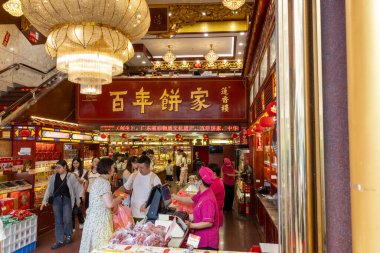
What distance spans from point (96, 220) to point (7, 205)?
10.3 ft

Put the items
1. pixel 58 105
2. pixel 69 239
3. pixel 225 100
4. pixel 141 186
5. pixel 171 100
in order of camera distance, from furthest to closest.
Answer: pixel 171 100 → pixel 225 100 → pixel 58 105 → pixel 69 239 → pixel 141 186

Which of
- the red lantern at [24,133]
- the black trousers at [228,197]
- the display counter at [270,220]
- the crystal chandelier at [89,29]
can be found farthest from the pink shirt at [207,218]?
the black trousers at [228,197]

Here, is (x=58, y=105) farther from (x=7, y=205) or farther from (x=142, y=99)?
(x=7, y=205)

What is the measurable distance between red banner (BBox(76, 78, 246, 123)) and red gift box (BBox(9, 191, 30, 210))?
14.0 ft

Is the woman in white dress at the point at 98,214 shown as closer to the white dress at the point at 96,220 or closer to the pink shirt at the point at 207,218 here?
the white dress at the point at 96,220

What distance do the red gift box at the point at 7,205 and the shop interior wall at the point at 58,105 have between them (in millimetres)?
2401

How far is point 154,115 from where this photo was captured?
33.7 feet

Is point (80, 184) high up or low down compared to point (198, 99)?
down

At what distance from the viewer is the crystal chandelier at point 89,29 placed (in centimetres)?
302

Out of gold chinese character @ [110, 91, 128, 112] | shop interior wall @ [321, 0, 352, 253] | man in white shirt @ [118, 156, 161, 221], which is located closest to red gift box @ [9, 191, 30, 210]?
man in white shirt @ [118, 156, 161, 221]

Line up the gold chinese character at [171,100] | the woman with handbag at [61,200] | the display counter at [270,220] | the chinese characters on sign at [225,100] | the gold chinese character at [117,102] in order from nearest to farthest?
the display counter at [270,220], the woman with handbag at [61,200], the chinese characters on sign at [225,100], the gold chinese character at [171,100], the gold chinese character at [117,102]

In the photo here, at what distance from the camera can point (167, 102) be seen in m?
10.3

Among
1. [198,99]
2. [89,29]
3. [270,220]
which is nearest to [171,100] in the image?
[198,99]

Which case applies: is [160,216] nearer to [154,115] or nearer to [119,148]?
[154,115]
